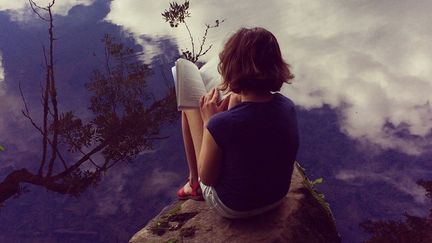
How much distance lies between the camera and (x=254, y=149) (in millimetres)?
2801

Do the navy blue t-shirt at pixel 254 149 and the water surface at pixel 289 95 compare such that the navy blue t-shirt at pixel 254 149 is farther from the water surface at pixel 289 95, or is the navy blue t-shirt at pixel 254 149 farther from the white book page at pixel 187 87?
the water surface at pixel 289 95

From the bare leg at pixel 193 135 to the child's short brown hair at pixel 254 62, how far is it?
78 cm

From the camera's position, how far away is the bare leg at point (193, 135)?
3424 mm

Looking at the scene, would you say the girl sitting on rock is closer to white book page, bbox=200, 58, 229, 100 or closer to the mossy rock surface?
the mossy rock surface

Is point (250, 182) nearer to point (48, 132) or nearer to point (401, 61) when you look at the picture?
point (48, 132)

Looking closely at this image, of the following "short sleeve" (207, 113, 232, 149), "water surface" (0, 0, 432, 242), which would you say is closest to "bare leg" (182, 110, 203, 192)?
"short sleeve" (207, 113, 232, 149)

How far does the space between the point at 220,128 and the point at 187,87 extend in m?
0.75

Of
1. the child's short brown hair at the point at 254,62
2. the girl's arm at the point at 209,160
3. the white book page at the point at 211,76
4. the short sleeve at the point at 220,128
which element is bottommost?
the girl's arm at the point at 209,160

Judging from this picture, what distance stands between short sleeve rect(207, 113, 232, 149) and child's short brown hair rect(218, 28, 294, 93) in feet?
0.72

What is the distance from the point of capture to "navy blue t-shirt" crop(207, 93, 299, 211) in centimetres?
270

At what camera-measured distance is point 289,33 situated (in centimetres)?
898

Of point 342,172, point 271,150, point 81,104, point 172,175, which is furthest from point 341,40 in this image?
point 271,150

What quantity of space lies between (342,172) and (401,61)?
3.14 m

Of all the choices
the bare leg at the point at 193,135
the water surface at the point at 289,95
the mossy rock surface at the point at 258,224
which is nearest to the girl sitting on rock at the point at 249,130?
the mossy rock surface at the point at 258,224
